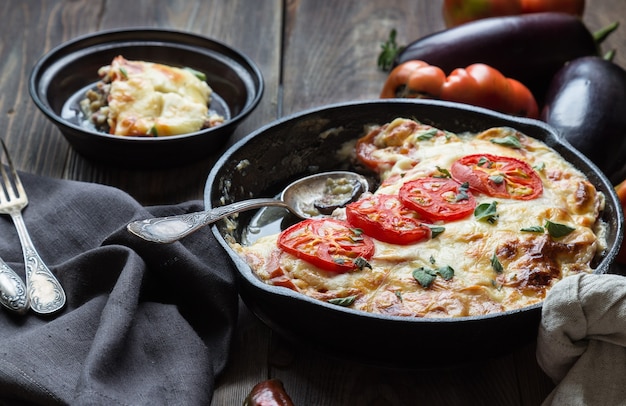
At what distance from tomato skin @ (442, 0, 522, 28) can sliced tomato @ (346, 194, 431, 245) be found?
1.75 meters

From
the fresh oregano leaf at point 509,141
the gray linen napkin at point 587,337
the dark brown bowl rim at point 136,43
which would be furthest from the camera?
the dark brown bowl rim at point 136,43

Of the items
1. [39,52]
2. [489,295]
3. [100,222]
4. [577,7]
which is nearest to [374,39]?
[577,7]

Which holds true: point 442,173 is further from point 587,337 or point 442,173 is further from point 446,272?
point 587,337

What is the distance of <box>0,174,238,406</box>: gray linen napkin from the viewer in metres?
2.18

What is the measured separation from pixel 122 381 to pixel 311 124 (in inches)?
48.5

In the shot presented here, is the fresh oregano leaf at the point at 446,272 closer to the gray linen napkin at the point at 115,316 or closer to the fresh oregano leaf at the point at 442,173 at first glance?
the fresh oregano leaf at the point at 442,173

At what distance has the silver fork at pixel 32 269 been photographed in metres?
2.50

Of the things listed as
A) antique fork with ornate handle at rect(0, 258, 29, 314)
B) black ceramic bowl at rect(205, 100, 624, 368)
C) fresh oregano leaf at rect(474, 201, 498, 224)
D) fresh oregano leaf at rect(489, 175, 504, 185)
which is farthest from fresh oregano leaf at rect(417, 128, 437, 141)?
antique fork with ornate handle at rect(0, 258, 29, 314)

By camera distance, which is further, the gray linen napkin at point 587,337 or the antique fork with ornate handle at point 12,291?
the antique fork with ornate handle at point 12,291

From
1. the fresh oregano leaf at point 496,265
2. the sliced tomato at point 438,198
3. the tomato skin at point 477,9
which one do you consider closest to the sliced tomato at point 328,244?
the sliced tomato at point 438,198

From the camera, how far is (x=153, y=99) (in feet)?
10.8

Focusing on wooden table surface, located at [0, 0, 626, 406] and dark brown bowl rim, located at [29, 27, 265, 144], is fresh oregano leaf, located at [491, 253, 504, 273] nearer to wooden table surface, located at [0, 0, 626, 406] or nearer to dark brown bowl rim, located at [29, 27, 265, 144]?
wooden table surface, located at [0, 0, 626, 406]

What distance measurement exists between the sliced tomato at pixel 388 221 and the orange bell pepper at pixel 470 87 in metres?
0.98

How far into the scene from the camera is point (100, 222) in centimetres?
283
